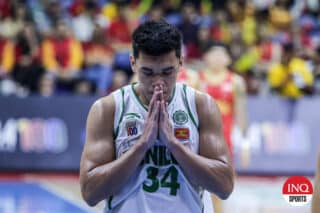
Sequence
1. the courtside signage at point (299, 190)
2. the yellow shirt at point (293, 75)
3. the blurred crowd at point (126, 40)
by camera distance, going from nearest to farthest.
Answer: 1. the courtside signage at point (299, 190)
2. the yellow shirt at point (293, 75)
3. the blurred crowd at point (126, 40)

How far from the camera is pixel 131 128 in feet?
12.5

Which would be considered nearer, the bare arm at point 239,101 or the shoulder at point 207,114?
the shoulder at point 207,114

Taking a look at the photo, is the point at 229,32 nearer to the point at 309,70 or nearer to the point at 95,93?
the point at 309,70

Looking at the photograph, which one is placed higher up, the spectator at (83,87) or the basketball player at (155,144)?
the spectator at (83,87)

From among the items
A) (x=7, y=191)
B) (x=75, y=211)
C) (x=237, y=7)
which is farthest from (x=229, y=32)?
(x=75, y=211)

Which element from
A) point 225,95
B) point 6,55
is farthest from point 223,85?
point 6,55

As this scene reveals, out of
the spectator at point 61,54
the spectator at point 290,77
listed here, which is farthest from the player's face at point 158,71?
the spectator at point 61,54

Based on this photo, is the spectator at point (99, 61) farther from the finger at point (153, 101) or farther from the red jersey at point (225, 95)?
the finger at point (153, 101)

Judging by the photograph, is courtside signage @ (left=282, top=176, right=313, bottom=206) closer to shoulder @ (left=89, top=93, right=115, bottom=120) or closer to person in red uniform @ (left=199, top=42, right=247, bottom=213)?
shoulder @ (left=89, top=93, right=115, bottom=120)

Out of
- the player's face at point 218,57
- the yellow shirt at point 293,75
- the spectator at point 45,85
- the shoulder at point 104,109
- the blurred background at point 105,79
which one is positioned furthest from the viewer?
the yellow shirt at point 293,75

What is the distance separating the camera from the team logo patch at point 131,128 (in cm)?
380

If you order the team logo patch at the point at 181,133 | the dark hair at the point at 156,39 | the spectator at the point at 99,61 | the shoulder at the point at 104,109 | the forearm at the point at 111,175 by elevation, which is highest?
the spectator at the point at 99,61

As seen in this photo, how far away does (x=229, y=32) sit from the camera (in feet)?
55.6

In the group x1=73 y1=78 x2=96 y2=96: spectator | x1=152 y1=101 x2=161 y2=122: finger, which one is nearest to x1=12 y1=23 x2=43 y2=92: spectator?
x1=73 y1=78 x2=96 y2=96: spectator
